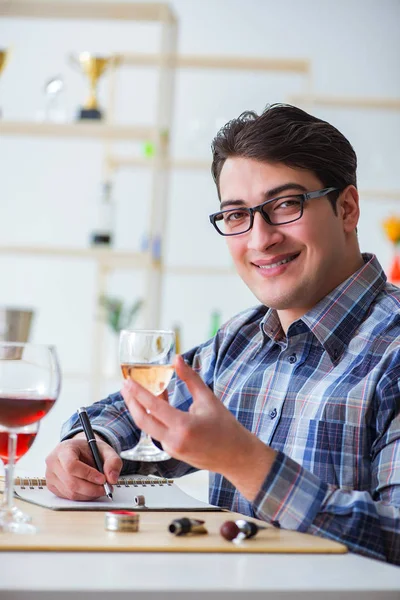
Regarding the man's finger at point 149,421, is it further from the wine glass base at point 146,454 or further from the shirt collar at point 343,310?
the shirt collar at point 343,310

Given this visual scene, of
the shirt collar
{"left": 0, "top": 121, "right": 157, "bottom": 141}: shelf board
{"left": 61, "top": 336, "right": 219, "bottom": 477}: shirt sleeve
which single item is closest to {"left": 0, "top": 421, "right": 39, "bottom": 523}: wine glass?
{"left": 61, "top": 336, "right": 219, "bottom": 477}: shirt sleeve

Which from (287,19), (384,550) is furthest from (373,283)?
(287,19)

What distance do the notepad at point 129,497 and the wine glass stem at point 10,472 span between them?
0.18m

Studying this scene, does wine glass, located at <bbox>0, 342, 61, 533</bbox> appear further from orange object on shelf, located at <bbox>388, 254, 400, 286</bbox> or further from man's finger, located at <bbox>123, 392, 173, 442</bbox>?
orange object on shelf, located at <bbox>388, 254, 400, 286</bbox>

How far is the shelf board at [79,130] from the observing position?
3.41 meters

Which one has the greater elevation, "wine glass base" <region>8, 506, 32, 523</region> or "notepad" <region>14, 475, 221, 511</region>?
"wine glass base" <region>8, 506, 32, 523</region>

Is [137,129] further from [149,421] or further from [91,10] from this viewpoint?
[149,421]

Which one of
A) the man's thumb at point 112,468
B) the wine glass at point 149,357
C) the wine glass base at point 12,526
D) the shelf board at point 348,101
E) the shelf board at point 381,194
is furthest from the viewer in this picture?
the shelf board at point 381,194

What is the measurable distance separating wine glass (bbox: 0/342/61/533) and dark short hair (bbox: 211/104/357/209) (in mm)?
662

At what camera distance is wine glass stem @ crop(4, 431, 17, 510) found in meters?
0.90

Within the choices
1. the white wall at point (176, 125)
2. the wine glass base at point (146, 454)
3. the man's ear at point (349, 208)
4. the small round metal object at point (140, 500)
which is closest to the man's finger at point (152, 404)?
the small round metal object at point (140, 500)

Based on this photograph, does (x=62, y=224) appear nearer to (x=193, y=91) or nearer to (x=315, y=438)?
(x=193, y=91)

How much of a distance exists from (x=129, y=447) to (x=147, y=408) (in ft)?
2.12

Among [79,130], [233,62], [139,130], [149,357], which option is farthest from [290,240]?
[233,62]
